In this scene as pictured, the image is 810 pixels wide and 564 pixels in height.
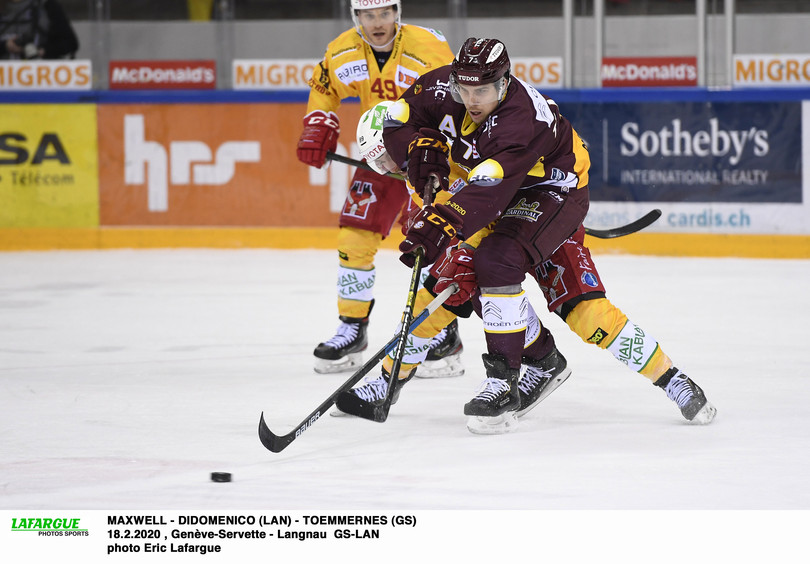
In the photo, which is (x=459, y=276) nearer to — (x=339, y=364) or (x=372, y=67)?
(x=339, y=364)

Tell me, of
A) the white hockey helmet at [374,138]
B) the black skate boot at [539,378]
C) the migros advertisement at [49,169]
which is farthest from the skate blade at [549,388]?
the migros advertisement at [49,169]

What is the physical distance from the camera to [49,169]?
7797 mm

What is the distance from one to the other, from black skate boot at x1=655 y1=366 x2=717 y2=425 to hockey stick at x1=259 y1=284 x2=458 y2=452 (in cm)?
65

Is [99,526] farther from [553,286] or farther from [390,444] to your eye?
[553,286]

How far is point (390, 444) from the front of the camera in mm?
3428

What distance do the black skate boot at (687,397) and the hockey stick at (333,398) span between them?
65 centimetres

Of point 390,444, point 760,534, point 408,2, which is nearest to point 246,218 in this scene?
point 408,2

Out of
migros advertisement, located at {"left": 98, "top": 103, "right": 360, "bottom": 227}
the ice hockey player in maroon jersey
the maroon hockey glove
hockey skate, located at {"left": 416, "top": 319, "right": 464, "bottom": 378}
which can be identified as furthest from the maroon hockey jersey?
migros advertisement, located at {"left": 98, "top": 103, "right": 360, "bottom": 227}

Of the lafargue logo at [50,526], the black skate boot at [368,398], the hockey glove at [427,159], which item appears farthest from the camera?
the hockey glove at [427,159]

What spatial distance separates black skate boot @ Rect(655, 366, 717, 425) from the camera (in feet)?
11.7

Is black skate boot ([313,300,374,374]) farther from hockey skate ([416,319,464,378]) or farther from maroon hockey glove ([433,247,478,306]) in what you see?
maroon hockey glove ([433,247,478,306])

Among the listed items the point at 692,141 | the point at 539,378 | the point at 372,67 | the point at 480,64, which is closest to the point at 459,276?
the point at 539,378

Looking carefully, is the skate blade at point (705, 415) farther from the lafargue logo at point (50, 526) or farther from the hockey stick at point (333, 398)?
the lafargue logo at point (50, 526)

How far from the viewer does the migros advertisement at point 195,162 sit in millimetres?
7805
